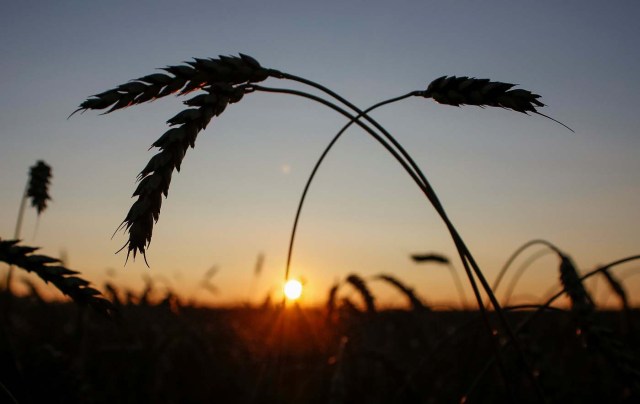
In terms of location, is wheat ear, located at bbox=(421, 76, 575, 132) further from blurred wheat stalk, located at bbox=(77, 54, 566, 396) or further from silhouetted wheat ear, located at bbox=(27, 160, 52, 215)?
silhouetted wheat ear, located at bbox=(27, 160, 52, 215)

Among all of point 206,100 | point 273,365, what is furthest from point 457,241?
point 273,365

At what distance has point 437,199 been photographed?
6.93 ft

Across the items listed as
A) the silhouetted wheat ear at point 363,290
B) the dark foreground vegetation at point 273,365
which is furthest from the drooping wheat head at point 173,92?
the silhouetted wheat ear at point 363,290

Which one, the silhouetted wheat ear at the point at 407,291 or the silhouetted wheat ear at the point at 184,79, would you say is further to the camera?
the silhouetted wheat ear at the point at 407,291

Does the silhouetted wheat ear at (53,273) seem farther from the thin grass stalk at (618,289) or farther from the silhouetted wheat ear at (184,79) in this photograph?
the thin grass stalk at (618,289)

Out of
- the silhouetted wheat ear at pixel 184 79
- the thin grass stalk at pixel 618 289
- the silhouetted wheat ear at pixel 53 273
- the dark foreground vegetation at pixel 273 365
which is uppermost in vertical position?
the silhouetted wheat ear at pixel 184 79

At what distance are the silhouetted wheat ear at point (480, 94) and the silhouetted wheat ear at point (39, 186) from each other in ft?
10.3

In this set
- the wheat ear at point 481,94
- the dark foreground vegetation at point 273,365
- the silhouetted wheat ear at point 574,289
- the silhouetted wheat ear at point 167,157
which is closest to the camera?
the silhouetted wheat ear at point 167,157

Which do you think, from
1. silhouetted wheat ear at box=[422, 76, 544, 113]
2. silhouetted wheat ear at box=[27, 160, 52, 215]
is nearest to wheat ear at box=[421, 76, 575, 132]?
silhouetted wheat ear at box=[422, 76, 544, 113]

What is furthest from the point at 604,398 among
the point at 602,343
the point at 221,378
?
the point at 221,378

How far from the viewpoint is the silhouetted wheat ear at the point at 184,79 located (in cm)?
179

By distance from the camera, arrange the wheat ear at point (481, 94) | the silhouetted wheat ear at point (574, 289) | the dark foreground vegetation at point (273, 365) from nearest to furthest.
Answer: the wheat ear at point (481, 94)
the silhouetted wheat ear at point (574, 289)
the dark foreground vegetation at point (273, 365)

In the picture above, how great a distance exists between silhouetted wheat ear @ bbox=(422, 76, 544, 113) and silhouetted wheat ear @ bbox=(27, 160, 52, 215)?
3134 mm

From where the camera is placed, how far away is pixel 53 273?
210cm
